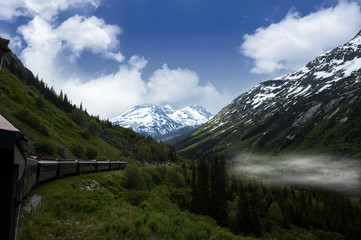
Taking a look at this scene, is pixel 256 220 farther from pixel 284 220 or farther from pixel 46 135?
pixel 46 135

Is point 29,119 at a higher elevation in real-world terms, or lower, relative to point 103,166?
higher

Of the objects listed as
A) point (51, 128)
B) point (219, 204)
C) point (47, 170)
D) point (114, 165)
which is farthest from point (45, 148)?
point (219, 204)

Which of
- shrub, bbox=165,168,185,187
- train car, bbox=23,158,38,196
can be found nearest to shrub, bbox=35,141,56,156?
train car, bbox=23,158,38,196

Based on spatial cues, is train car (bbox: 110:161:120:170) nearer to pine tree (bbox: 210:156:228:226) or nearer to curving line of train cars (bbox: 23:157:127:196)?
curving line of train cars (bbox: 23:157:127:196)

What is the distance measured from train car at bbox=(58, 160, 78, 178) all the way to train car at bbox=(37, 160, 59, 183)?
125cm

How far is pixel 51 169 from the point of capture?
22781mm

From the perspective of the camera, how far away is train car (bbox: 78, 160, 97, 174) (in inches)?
1287

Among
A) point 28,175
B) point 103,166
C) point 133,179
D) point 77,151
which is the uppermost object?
point 28,175

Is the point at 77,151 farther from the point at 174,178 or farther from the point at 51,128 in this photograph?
the point at 174,178

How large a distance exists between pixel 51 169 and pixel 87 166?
1334 cm

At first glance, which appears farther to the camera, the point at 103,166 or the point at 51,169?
the point at 103,166

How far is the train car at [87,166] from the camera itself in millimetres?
32681

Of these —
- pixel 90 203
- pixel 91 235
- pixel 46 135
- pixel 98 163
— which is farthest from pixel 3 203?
pixel 46 135

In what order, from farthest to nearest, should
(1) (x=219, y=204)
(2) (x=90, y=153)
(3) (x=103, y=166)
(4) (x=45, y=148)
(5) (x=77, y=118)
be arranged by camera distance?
(5) (x=77, y=118)
(1) (x=219, y=204)
(2) (x=90, y=153)
(4) (x=45, y=148)
(3) (x=103, y=166)
